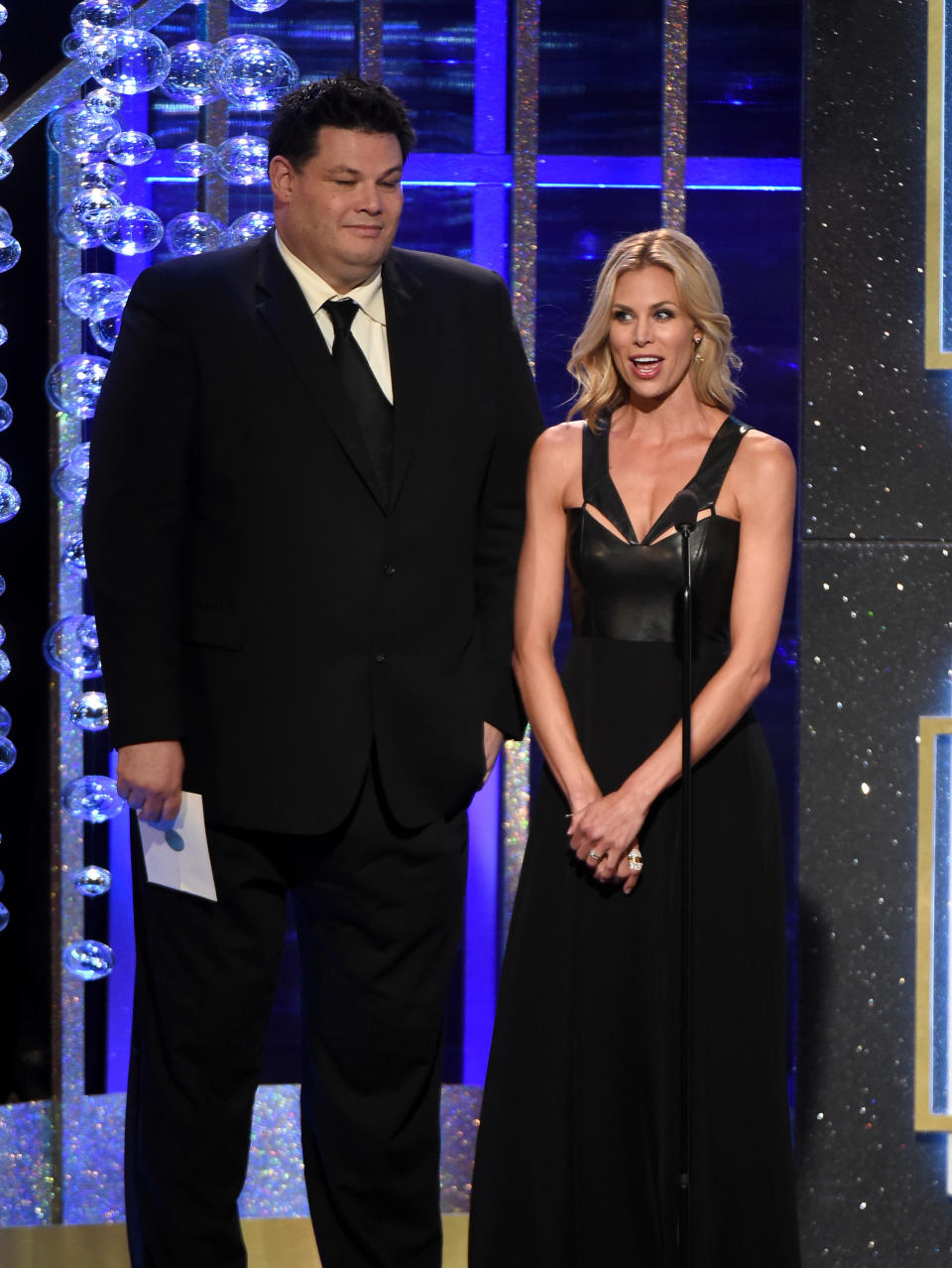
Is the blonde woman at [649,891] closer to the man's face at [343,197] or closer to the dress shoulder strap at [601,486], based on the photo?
the dress shoulder strap at [601,486]

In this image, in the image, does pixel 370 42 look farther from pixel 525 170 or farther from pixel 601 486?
pixel 601 486

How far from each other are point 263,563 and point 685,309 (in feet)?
2.43

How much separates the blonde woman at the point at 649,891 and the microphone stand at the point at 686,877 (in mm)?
83

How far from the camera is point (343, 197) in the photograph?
2377 millimetres

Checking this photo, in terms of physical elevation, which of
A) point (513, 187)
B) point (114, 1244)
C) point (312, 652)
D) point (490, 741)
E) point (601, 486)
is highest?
point (513, 187)

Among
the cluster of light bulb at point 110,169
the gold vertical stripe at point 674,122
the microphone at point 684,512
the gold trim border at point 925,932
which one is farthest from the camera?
the gold vertical stripe at point 674,122

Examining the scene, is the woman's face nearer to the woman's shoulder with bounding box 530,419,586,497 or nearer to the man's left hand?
the woman's shoulder with bounding box 530,419,586,497

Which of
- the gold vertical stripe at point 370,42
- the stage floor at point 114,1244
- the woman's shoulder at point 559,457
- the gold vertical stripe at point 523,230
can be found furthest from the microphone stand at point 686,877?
the gold vertical stripe at point 370,42

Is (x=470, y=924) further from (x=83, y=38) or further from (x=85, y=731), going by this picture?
(x=83, y=38)

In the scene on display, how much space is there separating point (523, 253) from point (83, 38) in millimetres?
954

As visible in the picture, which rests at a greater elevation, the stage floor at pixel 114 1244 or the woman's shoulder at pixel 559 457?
the woman's shoulder at pixel 559 457

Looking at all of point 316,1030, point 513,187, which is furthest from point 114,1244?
point 513,187

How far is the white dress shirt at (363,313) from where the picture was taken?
2.47m

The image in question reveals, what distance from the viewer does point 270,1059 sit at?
3551 millimetres
